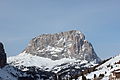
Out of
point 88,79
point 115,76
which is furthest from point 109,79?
point 88,79

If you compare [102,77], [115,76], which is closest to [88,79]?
[102,77]

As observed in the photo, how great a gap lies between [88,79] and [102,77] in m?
11.2

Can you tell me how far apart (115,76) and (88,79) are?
82.4ft

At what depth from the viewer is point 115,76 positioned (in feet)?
535

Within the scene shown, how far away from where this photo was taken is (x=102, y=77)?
6939 inches

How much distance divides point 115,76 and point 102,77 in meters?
14.2

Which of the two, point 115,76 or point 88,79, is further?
point 88,79

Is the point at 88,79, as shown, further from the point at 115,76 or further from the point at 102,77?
the point at 115,76

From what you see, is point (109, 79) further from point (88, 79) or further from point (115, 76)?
point (88, 79)

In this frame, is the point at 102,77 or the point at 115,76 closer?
the point at 115,76

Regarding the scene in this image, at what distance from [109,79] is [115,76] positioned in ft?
14.3

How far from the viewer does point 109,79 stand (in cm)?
16612
